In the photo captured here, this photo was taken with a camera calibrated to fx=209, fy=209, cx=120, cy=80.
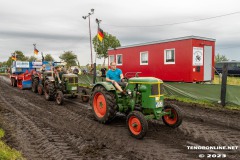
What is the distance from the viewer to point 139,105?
5109mm

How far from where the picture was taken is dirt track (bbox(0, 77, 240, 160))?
3775 millimetres

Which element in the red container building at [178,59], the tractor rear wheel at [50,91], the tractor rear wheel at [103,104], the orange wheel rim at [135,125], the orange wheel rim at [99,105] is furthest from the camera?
the red container building at [178,59]

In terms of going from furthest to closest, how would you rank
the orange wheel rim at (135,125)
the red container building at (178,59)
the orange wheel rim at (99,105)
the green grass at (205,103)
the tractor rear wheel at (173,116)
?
the red container building at (178,59) < the green grass at (205,103) < the orange wheel rim at (99,105) < the tractor rear wheel at (173,116) < the orange wheel rim at (135,125)

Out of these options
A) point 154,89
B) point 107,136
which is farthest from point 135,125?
point 154,89

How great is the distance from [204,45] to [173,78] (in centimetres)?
256

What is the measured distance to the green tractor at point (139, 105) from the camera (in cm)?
458

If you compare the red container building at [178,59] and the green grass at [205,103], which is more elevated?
the red container building at [178,59]

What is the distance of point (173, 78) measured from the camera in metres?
12.3

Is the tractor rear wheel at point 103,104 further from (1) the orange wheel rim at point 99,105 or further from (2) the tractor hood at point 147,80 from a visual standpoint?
(2) the tractor hood at point 147,80

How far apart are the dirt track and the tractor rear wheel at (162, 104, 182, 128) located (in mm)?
154

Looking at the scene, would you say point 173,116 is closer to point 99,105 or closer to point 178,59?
point 99,105

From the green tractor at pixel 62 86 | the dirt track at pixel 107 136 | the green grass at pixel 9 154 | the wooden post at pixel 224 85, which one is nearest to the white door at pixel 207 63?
the wooden post at pixel 224 85

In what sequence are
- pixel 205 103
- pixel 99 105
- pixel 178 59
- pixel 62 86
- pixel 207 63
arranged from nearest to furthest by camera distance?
pixel 99 105 → pixel 205 103 → pixel 62 86 → pixel 178 59 → pixel 207 63

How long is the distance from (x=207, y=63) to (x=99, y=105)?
881 cm
